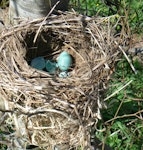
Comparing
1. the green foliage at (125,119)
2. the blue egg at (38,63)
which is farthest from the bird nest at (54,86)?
the green foliage at (125,119)

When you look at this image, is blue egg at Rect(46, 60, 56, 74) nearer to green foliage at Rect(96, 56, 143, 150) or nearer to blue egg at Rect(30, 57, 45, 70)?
blue egg at Rect(30, 57, 45, 70)

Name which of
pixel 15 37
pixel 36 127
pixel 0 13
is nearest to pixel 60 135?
pixel 36 127

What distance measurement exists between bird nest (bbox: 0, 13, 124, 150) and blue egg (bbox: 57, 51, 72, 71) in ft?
0.23

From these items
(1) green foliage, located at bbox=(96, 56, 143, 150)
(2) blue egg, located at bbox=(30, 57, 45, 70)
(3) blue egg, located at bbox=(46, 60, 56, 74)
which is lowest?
(1) green foliage, located at bbox=(96, 56, 143, 150)

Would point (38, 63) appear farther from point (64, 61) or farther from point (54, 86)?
point (54, 86)

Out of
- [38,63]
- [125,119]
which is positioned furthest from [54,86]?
[125,119]

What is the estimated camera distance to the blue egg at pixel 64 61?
186cm

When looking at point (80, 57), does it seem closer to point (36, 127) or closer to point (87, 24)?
point (87, 24)

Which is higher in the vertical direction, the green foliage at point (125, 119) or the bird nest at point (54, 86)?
the bird nest at point (54, 86)

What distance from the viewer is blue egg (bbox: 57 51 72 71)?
1.86m

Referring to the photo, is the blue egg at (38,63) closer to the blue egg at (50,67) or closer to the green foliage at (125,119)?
the blue egg at (50,67)

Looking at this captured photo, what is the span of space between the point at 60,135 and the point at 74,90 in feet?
0.63

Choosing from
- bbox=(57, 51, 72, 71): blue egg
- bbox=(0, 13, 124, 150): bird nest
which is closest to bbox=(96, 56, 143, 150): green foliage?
bbox=(57, 51, 72, 71): blue egg

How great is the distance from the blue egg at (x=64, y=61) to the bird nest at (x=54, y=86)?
0.23 ft
